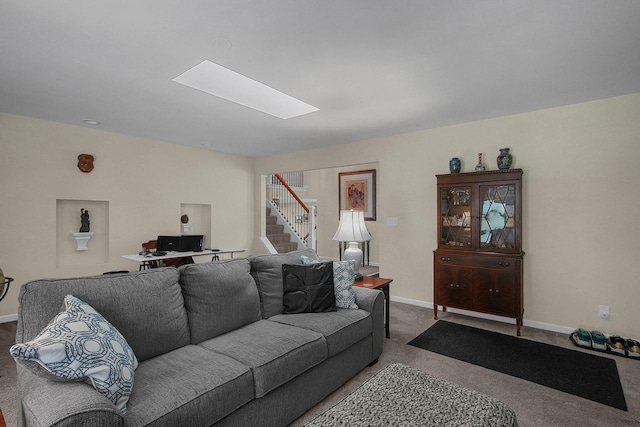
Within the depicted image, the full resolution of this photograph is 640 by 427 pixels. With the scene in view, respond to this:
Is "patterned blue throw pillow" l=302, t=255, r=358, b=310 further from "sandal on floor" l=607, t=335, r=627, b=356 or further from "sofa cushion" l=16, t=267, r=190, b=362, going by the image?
"sandal on floor" l=607, t=335, r=627, b=356

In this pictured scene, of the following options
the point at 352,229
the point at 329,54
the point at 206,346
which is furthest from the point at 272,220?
the point at 206,346

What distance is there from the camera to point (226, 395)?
161 cm

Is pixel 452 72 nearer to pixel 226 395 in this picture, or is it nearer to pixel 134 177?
pixel 226 395

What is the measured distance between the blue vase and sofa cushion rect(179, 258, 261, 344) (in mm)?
3076

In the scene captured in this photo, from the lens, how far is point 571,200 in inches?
138

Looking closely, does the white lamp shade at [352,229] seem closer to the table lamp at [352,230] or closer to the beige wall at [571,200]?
the table lamp at [352,230]

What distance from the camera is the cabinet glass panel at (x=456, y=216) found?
393 cm

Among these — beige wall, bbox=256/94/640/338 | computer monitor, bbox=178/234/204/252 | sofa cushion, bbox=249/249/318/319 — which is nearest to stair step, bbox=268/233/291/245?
computer monitor, bbox=178/234/204/252

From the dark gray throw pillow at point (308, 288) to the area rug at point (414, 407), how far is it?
1.02 meters

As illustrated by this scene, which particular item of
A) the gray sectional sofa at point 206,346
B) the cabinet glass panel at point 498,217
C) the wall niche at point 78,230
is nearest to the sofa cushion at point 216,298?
the gray sectional sofa at point 206,346

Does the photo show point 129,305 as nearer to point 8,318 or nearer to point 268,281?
point 268,281

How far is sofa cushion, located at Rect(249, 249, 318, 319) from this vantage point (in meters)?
2.63

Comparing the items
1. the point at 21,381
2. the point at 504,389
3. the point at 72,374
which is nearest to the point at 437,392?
the point at 504,389

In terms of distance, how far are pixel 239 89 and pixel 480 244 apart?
10.4ft
